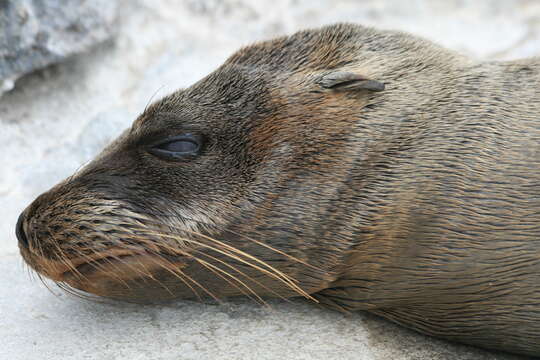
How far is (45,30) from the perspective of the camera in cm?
521

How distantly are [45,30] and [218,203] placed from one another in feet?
8.67

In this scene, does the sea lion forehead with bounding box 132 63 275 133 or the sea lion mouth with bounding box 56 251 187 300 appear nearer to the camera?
the sea lion mouth with bounding box 56 251 187 300

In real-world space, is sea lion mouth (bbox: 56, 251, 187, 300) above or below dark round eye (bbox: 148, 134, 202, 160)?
below

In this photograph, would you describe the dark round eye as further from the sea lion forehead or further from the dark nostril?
the dark nostril

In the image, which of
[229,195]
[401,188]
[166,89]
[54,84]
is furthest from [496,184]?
[54,84]

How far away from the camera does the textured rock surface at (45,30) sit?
16.4ft

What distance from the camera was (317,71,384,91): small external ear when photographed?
3412mm

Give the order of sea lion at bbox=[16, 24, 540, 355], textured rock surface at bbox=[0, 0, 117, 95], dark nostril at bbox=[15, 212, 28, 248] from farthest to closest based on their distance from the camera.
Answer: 1. textured rock surface at bbox=[0, 0, 117, 95]
2. dark nostril at bbox=[15, 212, 28, 248]
3. sea lion at bbox=[16, 24, 540, 355]

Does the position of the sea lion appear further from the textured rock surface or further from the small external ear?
the textured rock surface

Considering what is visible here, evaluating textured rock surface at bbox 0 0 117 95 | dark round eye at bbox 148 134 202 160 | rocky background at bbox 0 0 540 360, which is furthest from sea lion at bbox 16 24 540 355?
textured rock surface at bbox 0 0 117 95

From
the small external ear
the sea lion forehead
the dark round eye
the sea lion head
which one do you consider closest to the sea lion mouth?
the sea lion head

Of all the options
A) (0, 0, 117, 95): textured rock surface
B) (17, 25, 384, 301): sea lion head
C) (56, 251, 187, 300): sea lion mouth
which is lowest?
(56, 251, 187, 300): sea lion mouth

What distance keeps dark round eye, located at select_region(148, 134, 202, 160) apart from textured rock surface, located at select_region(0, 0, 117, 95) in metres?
2.16

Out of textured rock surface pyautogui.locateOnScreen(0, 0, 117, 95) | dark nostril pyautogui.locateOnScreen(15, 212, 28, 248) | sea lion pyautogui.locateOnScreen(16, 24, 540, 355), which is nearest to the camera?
sea lion pyautogui.locateOnScreen(16, 24, 540, 355)
